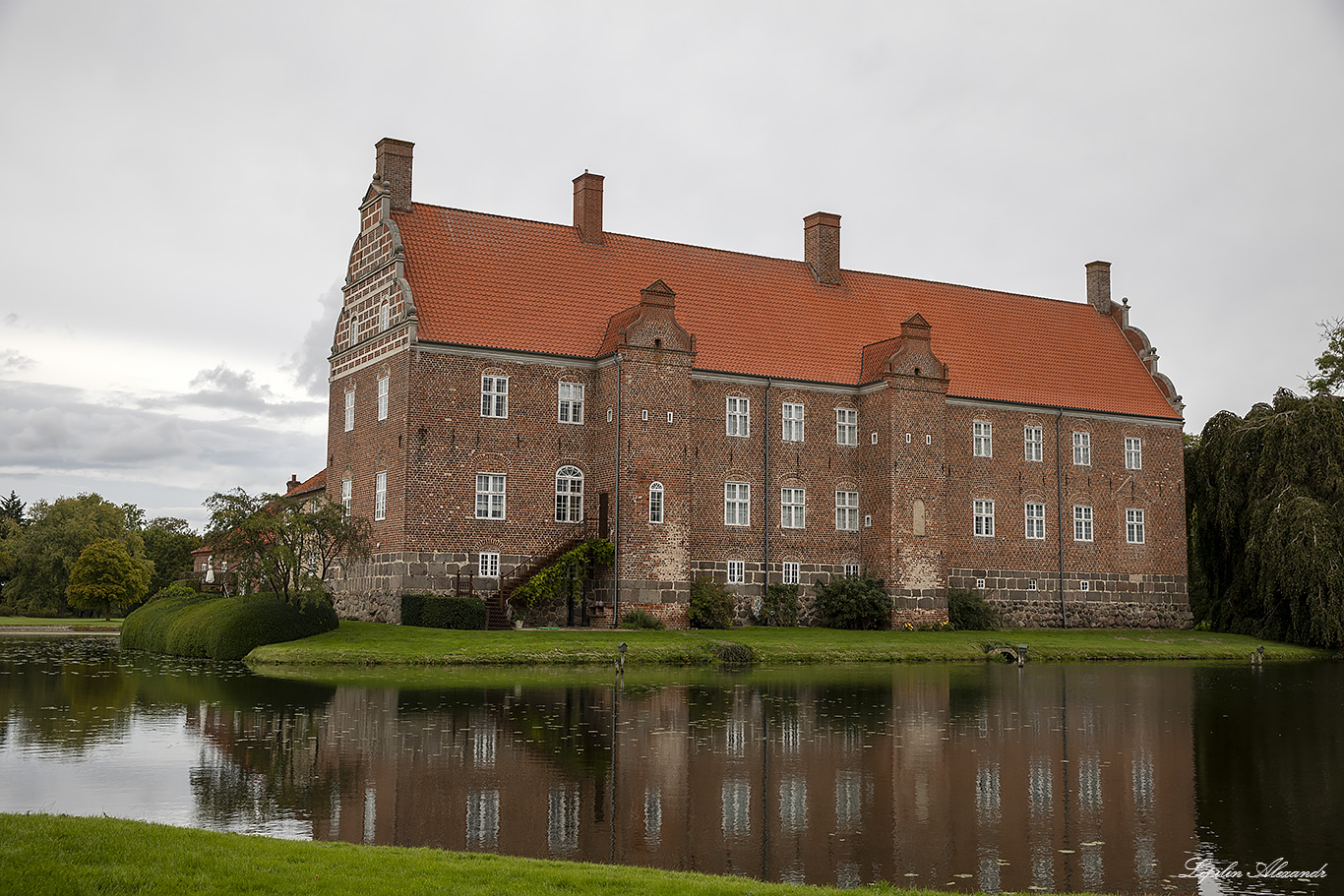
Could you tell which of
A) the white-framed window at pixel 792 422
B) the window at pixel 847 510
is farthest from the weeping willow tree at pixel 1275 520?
the white-framed window at pixel 792 422

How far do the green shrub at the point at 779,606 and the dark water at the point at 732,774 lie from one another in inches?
642

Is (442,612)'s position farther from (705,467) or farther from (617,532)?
(705,467)

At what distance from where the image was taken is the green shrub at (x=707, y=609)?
38.8m

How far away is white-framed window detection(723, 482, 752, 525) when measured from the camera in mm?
41906

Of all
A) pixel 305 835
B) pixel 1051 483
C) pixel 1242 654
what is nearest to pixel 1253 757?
pixel 305 835

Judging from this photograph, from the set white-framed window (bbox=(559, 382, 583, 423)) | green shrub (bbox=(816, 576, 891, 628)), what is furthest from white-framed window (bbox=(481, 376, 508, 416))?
green shrub (bbox=(816, 576, 891, 628))

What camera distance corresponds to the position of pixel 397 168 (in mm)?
40906

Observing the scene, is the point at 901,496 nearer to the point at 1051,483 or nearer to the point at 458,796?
the point at 1051,483

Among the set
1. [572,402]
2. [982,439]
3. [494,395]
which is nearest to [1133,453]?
[982,439]

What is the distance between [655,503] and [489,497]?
506cm

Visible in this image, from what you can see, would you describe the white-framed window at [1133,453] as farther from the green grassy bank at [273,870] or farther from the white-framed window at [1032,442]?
the green grassy bank at [273,870]

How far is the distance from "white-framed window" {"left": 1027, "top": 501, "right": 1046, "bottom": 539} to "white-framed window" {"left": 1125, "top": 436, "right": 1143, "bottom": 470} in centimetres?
466

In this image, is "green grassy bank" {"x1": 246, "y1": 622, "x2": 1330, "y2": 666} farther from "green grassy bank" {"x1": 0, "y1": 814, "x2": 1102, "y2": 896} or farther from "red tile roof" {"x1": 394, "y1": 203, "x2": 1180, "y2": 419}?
"green grassy bank" {"x1": 0, "y1": 814, "x2": 1102, "y2": 896}

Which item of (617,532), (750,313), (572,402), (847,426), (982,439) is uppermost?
(750,313)
